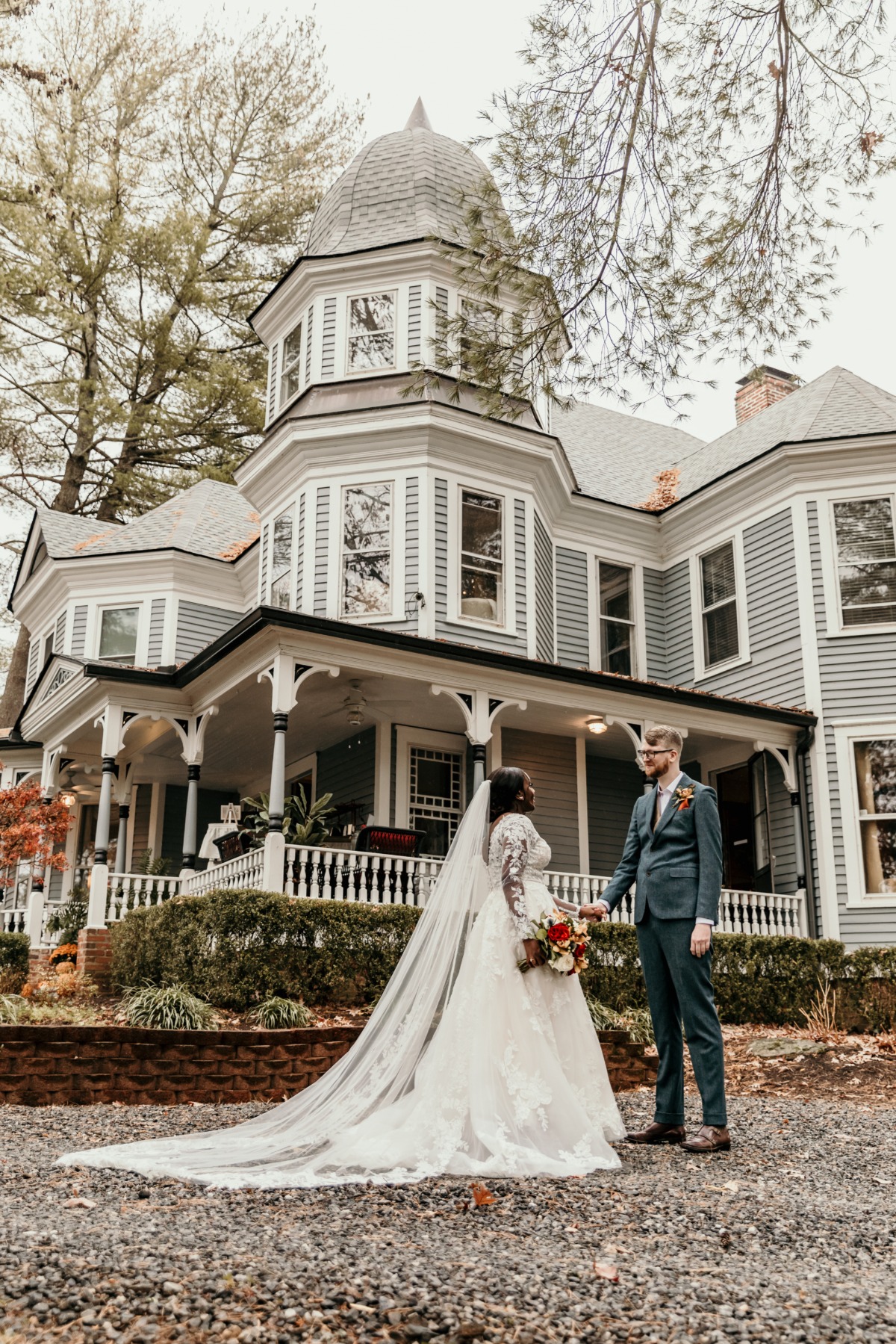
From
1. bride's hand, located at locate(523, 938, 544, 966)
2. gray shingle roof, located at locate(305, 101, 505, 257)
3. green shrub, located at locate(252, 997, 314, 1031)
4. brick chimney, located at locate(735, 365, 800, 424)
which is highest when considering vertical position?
gray shingle roof, located at locate(305, 101, 505, 257)

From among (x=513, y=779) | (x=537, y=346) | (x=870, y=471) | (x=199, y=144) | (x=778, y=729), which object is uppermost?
(x=199, y=144)

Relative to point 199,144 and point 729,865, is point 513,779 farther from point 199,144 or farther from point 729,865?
point 199,144

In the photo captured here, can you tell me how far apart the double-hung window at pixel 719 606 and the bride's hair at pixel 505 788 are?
449 inches

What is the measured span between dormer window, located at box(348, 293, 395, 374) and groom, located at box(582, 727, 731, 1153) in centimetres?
1162

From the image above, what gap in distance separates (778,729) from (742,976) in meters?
3.76

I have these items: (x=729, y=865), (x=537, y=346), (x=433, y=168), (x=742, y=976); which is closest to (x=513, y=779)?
(x=537, y=346)

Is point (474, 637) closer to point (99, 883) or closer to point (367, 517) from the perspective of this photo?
point (367, 517)

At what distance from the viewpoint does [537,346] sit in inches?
300

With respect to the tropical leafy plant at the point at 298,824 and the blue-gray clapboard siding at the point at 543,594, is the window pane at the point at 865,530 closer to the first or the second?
the blue-gray clapboard siding at the point at 543,594

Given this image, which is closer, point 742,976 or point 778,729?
point 742,976

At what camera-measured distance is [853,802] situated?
48.3ft

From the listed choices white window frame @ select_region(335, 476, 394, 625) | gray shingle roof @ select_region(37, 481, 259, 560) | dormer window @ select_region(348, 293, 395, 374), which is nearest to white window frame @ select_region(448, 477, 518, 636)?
white window frame @ select_region(335, 476, 394, 625)

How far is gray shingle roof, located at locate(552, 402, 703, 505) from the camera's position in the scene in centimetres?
1912

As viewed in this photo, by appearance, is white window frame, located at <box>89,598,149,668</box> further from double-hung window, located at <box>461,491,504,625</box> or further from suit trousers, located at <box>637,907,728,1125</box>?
suit trousers, located at <box>637,907,728,1125</box>
